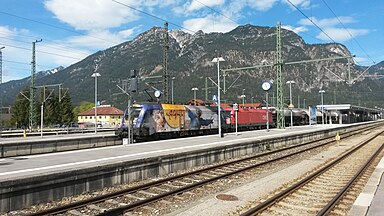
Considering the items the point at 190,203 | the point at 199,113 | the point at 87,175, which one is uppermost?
the point at 199,113

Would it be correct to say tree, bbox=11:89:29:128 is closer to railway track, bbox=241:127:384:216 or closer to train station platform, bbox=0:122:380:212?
train station platform, bbox=0:122:380:212

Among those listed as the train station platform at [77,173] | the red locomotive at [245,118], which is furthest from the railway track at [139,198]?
the red locomotive at [245,118]

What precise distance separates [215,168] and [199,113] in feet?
58.8

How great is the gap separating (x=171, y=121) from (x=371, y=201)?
20716 mm

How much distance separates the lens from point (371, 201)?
867cm

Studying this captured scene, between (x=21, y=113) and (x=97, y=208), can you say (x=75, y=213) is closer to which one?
(x=97, y=208)

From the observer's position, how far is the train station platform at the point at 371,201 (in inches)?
303

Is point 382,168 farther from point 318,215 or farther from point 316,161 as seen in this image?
point 318,215

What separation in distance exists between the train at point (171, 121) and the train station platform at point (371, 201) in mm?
14673

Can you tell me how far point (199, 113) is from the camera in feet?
108

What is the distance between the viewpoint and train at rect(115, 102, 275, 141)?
2528 cm

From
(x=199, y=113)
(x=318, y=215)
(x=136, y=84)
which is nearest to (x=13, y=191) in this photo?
(x=318, y=215)

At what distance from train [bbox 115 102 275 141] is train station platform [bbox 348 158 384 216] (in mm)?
14673

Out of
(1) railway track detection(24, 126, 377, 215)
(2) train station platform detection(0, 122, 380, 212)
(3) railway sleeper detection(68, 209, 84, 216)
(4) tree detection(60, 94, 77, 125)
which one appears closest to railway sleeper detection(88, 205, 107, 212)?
(1) railway track detection(24, 126, 377, 215)
